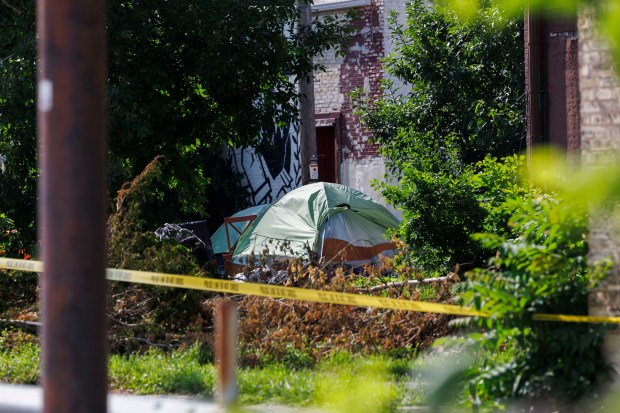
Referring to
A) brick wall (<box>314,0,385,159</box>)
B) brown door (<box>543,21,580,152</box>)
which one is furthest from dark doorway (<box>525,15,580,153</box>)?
brick wall (<box>314,0,385,159</box>)

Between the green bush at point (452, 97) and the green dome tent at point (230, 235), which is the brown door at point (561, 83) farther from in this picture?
the green dome tent at point (230, 235)

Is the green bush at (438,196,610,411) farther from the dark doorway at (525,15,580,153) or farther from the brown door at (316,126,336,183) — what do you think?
the brown door at (316,126,336,183)

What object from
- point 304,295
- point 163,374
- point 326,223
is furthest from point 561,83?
point 326,223

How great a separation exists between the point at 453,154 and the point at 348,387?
10569 mm

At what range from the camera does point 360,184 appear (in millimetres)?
22422

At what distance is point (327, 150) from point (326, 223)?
702cm

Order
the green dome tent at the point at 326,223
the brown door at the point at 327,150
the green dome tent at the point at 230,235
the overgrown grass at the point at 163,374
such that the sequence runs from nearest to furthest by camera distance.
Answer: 1. the overgrown grass at the point at 163,374
2. the green dome tent at the point at 326,223
3. the green dome tent at the point at 230,235
4. the brown door at the point at 327,150

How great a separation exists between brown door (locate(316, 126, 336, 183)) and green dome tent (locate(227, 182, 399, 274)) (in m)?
6.14

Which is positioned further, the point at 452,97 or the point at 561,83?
the point at 452,97

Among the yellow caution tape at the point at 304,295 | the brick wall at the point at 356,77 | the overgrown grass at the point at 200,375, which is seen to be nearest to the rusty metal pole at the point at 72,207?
the overgrown grass at the point at 200,375

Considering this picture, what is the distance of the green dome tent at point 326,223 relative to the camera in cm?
1619

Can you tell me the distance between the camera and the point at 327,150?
76.0 ft

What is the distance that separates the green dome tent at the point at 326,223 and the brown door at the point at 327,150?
614cm

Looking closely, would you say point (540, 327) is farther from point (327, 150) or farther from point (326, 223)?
point (327, 150)
